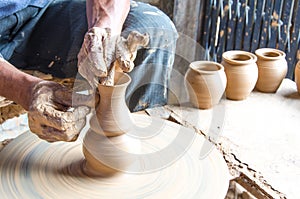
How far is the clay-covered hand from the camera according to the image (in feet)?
4.33

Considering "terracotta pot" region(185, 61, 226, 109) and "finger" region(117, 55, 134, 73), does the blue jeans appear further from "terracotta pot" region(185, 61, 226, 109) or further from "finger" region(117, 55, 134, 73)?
"finger" region(117, 55, 134, 73)

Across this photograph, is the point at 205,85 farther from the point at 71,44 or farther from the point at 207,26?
the point at 207,26

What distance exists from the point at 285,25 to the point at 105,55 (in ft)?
6.57

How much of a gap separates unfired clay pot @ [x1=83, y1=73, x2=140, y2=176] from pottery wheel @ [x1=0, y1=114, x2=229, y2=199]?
0.05 meters


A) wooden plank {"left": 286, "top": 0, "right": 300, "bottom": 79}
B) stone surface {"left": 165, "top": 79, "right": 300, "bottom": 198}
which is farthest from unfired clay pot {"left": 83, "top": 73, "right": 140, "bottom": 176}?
wooden plank {"left": 286, "top": 0, "right": 300, "bottom": 79}

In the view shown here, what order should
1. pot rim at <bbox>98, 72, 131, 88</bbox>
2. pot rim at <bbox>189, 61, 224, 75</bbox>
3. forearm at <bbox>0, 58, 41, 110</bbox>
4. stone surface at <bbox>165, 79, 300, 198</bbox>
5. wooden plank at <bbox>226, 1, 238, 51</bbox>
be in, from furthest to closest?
1. wooden plank at <bbox>226, 1, 238, 51</bbox>
2. pot rim at <bbox>189, 61, 224, 75</bbox>
3. stone surface at <bbox>165, 79, 300, 198</bbox>
4. forearm at <bbox>0, 58, 41, 110</bbox>
5. pot rim at <bbox>98, 72, 131, 88</bbox>

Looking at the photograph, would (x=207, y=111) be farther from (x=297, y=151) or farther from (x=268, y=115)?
(x=297, y=151)

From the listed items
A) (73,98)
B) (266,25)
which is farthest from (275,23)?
(73,98)

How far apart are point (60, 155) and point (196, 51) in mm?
2246

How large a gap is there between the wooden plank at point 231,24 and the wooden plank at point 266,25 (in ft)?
0.80

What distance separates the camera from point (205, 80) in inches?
87.6

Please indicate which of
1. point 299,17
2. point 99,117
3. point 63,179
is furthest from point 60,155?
point 299,17

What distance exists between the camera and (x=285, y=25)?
3.03m

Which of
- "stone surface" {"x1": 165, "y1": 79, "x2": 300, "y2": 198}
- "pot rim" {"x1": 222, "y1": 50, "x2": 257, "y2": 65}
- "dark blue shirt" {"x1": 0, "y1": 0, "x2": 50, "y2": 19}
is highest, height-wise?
"dark blue shirt" {"x1": 0, "y1": 0, "x2": 50, "y2": 19}
